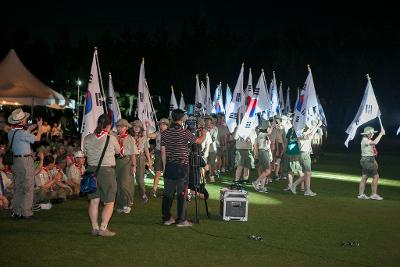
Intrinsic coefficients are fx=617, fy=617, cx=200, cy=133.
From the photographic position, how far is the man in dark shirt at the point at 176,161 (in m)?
11.9

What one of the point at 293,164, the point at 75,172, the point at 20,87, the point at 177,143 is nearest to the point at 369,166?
the point at 293,164

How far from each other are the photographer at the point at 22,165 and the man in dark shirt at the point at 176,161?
268 centimetres

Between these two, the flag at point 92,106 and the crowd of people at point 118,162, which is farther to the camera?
the flag at point 92,106

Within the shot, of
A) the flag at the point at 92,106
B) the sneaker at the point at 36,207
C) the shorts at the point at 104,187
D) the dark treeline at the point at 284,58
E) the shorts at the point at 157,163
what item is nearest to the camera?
the shorts at the point at 104,187

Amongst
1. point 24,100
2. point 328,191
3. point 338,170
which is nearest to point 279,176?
point 328,191

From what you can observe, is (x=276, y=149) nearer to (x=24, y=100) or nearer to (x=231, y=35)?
(x=24, y=100)

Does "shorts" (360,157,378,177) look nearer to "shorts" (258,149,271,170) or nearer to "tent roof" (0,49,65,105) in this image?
"shorts" (258,149,271,170)

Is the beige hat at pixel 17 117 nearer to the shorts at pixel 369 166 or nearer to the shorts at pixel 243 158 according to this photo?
the shorts at pixel 243 158

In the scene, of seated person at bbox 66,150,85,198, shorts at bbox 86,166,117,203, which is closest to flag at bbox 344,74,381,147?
seated person at bbox 66,150,85,198

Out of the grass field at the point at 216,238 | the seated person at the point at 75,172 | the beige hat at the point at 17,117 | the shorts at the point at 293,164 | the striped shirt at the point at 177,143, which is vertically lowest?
the grass field at the point at 216,238

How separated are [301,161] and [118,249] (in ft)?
31.8

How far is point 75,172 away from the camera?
53.6ft

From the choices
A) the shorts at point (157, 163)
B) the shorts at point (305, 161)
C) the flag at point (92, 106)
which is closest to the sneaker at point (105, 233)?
the flag at point (92, 106)

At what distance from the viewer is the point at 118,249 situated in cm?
966
